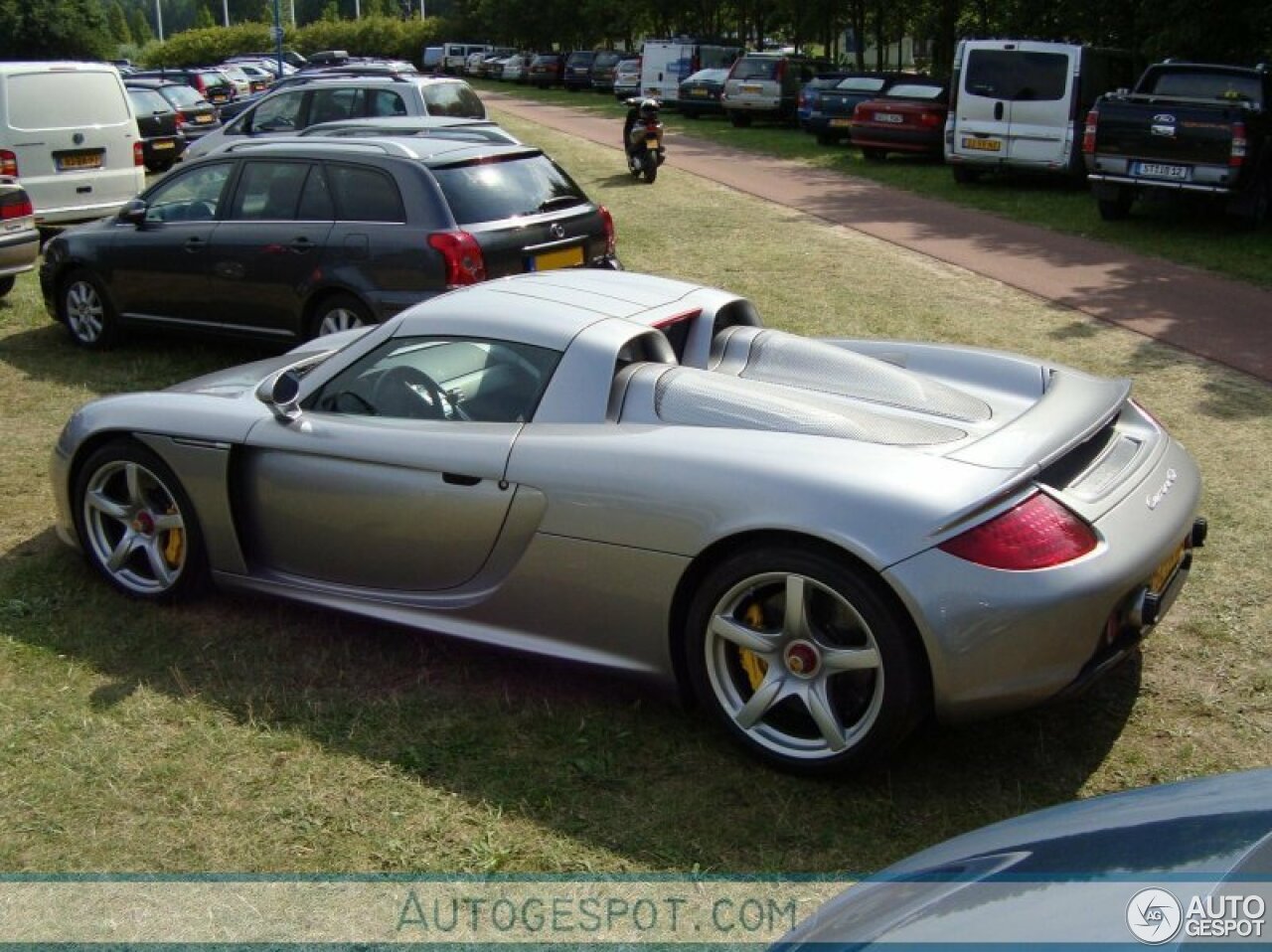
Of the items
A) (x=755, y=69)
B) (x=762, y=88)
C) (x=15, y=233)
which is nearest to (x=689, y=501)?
(x=15, y=233)

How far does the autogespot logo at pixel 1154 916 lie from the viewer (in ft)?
6.06

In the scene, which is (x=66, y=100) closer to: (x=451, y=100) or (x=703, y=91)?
(x=451, y=100)

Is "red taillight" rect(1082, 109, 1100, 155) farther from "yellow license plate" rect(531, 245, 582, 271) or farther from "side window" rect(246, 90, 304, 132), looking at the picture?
"side window" rect(246, 90, 304, 132)

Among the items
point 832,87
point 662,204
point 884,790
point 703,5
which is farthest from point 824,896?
point 703,5

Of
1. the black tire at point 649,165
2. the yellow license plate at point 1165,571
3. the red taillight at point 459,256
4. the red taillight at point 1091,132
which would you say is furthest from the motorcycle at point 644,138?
the yellow license plate at point 1165,571

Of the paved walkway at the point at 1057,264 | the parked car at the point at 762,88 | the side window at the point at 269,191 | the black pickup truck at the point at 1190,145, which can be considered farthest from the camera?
the parked car at the point at 762,88

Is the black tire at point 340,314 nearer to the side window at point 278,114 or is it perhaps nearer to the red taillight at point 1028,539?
the red taillight at point 1028,539

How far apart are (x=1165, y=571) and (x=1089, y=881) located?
2190 millimetres

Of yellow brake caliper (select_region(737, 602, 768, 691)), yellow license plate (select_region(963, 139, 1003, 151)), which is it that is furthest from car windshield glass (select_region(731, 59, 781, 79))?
yellow brake caliper (select_region(737, 602, 768, 691))

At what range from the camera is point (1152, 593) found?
3.92 meters

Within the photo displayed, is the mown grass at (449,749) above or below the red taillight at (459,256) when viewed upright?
below

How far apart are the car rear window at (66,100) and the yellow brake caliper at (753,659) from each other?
12161 millimetres

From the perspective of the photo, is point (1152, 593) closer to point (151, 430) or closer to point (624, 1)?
point (151, 430)

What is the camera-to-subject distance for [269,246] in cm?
835
